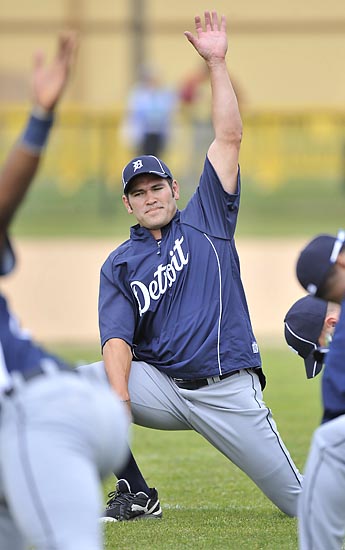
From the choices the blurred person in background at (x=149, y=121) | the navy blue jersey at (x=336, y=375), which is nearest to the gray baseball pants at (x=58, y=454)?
the navy blue jersey at (x=336, y=375)

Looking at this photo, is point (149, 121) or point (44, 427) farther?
point (149, 121)

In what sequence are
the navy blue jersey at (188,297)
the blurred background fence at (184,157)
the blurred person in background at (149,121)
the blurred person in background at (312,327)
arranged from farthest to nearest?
the blurred background fence at (184,157)
the blurred person in background at (149,121)
the navy blue jersey at (188,297)
the blurred person in background at (312,327)

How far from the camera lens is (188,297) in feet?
18.3

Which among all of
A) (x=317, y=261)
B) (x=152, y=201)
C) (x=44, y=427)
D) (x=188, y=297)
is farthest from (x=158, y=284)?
(x=44, y=427)

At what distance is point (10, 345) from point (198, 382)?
2086mm

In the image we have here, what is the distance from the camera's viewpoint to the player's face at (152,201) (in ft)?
18.8

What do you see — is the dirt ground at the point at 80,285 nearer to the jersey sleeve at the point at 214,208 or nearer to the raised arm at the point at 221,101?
the jersey sleeve at the point at 214,208

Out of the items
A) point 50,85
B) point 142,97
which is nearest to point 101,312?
point 50,85

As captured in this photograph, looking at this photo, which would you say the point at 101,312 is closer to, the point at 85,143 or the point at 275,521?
the point at 275,521

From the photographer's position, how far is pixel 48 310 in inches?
532

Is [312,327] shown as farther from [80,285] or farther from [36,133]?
[80,285]

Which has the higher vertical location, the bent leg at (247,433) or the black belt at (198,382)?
the black belt at (198,382)

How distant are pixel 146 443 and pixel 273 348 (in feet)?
12.8

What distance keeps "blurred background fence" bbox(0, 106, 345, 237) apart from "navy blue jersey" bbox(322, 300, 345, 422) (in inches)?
664
